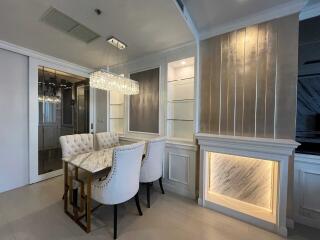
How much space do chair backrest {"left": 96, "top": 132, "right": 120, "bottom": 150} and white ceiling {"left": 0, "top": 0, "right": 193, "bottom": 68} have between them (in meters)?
1.63

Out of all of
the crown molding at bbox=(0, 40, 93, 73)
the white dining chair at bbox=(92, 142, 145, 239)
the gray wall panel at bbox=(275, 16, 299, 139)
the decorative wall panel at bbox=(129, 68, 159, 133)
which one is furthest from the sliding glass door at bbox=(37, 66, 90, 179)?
the gray wall panel at bbox=(275, 16, 299, 139)

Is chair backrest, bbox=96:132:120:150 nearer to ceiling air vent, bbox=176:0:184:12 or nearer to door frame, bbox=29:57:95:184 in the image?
door frame, bbox=29:57:95:184

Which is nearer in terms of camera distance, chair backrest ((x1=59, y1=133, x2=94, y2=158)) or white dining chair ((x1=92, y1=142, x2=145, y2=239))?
white dining chair ((x1=92, y1=142, x2=145, y2=239))

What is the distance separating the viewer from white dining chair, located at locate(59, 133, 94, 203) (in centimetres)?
235

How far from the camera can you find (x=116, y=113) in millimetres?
4109

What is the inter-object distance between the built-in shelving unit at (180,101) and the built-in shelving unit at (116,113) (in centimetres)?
152

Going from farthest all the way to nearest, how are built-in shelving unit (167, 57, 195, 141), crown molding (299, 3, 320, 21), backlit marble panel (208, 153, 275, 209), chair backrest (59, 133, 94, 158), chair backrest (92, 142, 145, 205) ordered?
built-in shelving unit (167, 57, 195, 141)
chair backrest (59, 133, 94, 158)
backlit marble panel (208, 153, 275, 209)
crown molding (299, 3, 320, 21)
chair backrest (92, 142, 145, 205)

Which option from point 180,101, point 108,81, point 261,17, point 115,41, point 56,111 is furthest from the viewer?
point 56,111

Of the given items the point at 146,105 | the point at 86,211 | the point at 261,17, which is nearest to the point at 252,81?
the point at 261,17

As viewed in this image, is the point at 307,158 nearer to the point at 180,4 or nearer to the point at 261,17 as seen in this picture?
the point at 261,17

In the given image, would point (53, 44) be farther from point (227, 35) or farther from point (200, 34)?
point (227, 35)

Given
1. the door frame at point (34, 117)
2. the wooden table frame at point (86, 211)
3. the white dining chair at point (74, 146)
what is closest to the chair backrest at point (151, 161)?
the wooden table frame at point (86, 211)

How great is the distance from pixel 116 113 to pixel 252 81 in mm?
3141

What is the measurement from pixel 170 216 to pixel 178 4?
2693 millimetres
